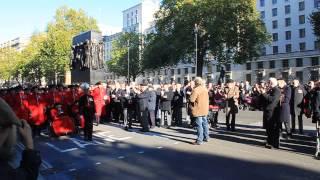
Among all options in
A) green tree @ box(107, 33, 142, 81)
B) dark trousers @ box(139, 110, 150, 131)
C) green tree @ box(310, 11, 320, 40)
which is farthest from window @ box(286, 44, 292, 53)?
dark trousers @ box(139, 110, 150, 131)

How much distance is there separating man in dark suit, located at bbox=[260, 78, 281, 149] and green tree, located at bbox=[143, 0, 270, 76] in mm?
38115

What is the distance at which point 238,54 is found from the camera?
51281 millimetres

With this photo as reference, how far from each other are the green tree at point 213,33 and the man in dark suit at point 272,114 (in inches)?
1501

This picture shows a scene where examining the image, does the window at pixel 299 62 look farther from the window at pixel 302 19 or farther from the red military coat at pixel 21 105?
the red military coat at pixel 21 105

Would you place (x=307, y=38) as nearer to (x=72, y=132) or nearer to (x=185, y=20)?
(x=185, y=20)

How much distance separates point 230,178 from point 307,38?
239 feet

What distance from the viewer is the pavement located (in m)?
8.17

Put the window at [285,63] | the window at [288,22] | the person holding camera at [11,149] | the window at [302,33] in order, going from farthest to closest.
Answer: the window at [288,22] < the window at [285,63] < the window at [302,33] < the person holding camera at [11,149]

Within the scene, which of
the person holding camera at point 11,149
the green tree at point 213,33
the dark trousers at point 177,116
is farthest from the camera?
the green tree at point 213,33

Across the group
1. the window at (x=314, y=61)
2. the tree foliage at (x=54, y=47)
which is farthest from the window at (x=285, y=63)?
the tree foliage at (x=54, y=47)

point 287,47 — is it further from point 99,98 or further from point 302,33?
point 99,98

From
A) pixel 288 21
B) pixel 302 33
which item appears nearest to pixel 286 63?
pixel 302 33

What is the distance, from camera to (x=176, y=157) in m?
9.88

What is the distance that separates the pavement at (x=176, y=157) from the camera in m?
8.17
